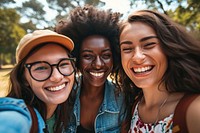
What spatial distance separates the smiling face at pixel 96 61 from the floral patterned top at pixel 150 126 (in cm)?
75

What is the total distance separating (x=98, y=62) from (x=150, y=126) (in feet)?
3.70

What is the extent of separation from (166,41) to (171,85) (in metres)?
0.38

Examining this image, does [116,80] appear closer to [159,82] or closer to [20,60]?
[159,82]

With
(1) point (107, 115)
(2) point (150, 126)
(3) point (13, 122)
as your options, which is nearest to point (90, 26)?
(1) point (107, 115)

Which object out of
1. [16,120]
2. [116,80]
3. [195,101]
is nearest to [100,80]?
[116,80]

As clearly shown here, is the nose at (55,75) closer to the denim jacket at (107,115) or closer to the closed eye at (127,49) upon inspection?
the closed eye at (127,49)

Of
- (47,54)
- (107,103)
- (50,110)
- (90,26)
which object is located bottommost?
(107,103)

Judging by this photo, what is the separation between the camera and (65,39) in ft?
7.27

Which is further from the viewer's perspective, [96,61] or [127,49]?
[96,61]

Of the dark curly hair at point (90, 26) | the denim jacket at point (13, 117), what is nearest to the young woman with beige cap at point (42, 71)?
the denim jacket at point (13, 117)

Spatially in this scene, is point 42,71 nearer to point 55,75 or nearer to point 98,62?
point 55,75

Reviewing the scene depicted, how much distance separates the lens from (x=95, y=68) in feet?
9.88

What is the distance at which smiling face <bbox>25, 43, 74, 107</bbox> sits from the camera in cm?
210

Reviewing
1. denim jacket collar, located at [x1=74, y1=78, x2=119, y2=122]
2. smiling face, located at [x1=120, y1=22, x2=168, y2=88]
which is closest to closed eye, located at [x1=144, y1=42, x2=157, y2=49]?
smiling face, located at [x1=120, y1=22, x2=168, y2=88]
